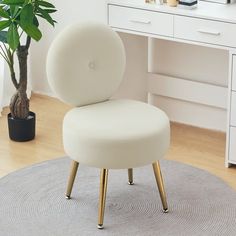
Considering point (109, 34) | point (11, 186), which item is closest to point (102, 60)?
point (109, 34)

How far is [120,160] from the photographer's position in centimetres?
342

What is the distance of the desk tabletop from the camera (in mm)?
3980

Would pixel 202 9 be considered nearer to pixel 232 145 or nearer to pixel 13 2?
pixel 232 145

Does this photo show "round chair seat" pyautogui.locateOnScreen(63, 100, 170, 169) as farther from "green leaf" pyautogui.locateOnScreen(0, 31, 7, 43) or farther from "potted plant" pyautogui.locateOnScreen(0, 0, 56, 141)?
"green leaf" pyautogui.locateOnScreen(0, 31, 7, 43)

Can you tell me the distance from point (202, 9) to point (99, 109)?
884mm

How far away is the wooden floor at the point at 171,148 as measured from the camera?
4.17m

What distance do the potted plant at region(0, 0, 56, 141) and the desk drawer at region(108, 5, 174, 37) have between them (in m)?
0.33

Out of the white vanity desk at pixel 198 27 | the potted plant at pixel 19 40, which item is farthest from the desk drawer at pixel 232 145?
the potted plant at pixel 19 40

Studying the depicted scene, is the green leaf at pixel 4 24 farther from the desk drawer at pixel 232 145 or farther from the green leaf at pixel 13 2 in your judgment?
the desk drawer at pixel 232 145

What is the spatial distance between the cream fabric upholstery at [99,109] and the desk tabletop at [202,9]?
0.51 meters

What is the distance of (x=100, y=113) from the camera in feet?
11.8

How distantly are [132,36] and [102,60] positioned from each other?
37.6 inches

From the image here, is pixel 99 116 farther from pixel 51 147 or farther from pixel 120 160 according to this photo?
pixel 51 147

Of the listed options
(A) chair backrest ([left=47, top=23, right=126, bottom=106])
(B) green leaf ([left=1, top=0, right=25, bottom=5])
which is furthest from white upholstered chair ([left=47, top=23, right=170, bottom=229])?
(B) green leaf ([left=1, top=0, right=25, bottom=5])
